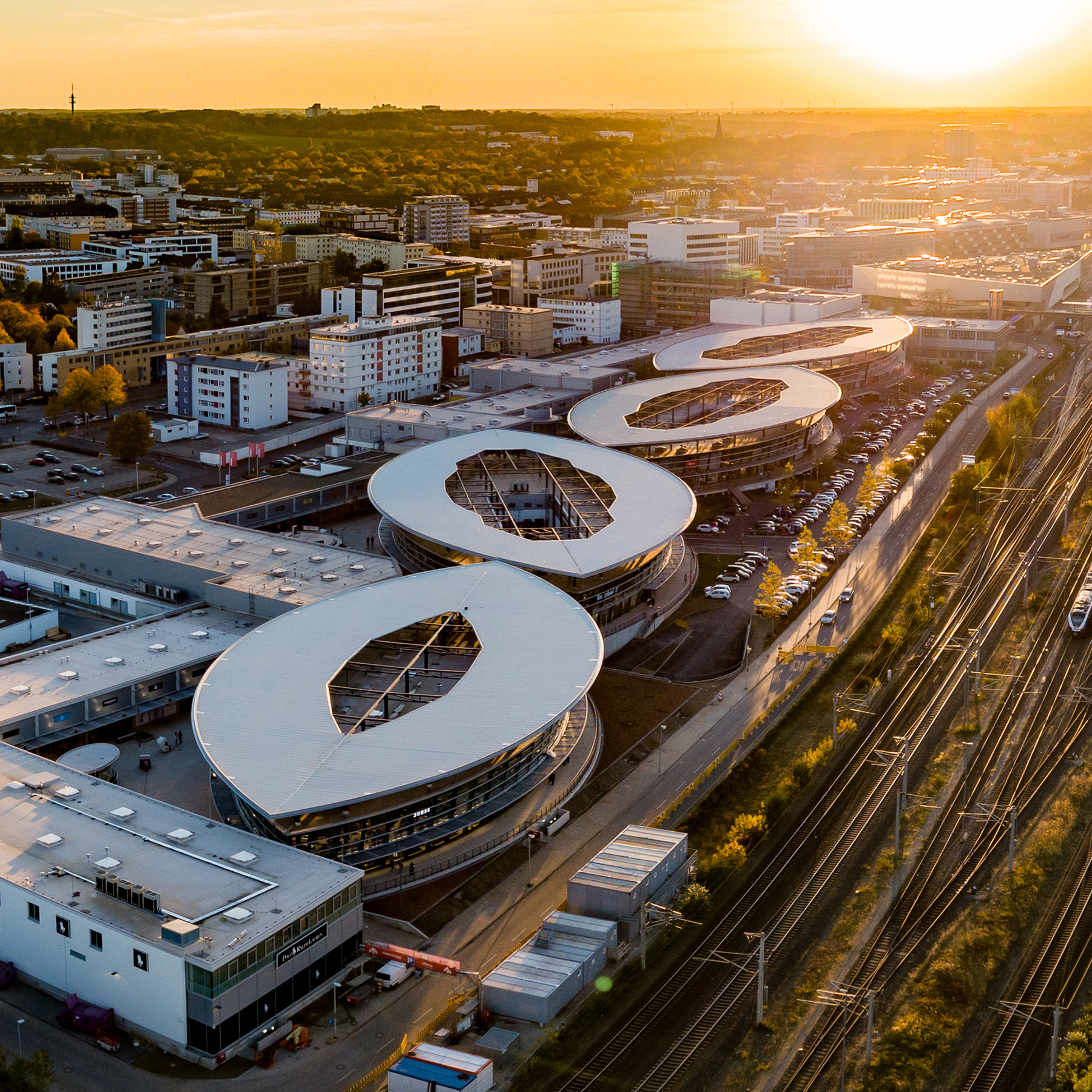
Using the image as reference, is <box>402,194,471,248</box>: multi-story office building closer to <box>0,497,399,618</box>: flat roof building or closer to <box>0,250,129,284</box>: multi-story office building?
<box>0,250,129,284</box>: multi-story office building

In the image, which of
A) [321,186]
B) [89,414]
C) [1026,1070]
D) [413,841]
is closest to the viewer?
[1026,1070]

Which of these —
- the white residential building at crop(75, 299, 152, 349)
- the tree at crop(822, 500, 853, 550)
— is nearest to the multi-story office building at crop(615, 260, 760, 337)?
the white residential building at crop(75, 299, 152, 349)

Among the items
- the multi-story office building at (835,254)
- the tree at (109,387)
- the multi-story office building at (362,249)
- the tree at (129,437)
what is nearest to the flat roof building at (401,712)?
the tree at (129,437)

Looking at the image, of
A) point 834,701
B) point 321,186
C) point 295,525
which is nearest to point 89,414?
point 295,525

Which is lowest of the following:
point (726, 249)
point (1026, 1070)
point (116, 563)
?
point (1026, 1070)

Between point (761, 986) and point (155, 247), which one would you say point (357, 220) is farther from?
point (761, 986)

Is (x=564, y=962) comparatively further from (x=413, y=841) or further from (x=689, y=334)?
(x=689, y=334)
